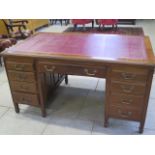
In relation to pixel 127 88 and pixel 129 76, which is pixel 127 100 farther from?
pixel 129 76

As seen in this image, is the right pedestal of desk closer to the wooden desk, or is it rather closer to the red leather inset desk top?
the wooden desk

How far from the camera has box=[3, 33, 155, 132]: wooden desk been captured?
59.1 inches

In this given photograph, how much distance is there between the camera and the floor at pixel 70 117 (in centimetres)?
185

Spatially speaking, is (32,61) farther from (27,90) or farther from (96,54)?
(96,54)

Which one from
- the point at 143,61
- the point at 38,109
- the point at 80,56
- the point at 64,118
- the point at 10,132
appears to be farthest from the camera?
the point at 38,109

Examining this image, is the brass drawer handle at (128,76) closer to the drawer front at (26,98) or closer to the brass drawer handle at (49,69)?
the brass drawer handle at (49,69)

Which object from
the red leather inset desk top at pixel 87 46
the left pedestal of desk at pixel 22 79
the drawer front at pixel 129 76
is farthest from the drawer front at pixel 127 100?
the left pedestal of desk at pixel 22 79

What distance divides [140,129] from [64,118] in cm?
78

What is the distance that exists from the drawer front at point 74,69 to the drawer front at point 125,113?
1.20 ft

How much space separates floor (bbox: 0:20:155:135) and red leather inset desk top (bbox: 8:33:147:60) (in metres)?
0.75

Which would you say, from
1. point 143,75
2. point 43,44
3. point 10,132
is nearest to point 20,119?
point 10,132

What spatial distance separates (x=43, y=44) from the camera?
189 cm

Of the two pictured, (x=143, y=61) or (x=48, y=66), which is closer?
(x=143, y=61)

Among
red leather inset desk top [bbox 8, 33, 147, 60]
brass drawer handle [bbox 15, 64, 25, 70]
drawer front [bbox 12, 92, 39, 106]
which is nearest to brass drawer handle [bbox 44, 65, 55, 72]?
red leather inset desk top [bbox 8, 33, 147, 60]
